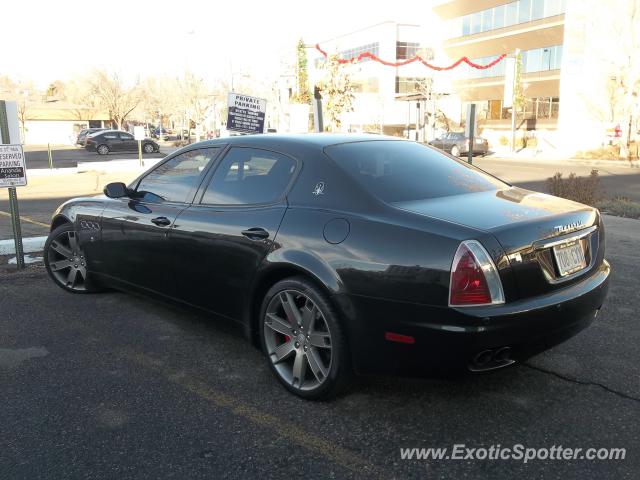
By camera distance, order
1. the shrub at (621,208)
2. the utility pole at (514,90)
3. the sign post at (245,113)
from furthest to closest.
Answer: the utility pole at (514,90)
the sign post at (245,113)
the shrub at (621,208)

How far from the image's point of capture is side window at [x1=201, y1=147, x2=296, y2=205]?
3.62 m

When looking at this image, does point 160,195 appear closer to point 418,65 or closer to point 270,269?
point 270,269

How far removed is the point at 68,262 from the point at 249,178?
256 centimetres

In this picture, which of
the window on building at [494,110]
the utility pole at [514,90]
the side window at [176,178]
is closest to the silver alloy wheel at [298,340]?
the side window at [176,178]

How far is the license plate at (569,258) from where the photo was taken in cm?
307

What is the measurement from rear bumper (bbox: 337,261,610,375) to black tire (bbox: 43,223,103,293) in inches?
126

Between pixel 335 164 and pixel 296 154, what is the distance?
31 cm

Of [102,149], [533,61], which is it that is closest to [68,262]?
[102,149]

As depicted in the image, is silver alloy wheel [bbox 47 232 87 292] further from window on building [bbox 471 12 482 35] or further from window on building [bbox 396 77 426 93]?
window on building [bbox 396 77 426 93]

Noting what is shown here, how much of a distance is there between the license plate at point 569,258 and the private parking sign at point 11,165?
17.8ft

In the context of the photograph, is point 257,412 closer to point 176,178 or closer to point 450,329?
point 450,329

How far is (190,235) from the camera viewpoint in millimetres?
3939

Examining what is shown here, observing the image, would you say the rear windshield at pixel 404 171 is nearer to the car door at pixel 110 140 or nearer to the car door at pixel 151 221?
the car door at pixel 151 221

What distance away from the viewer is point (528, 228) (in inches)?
116
